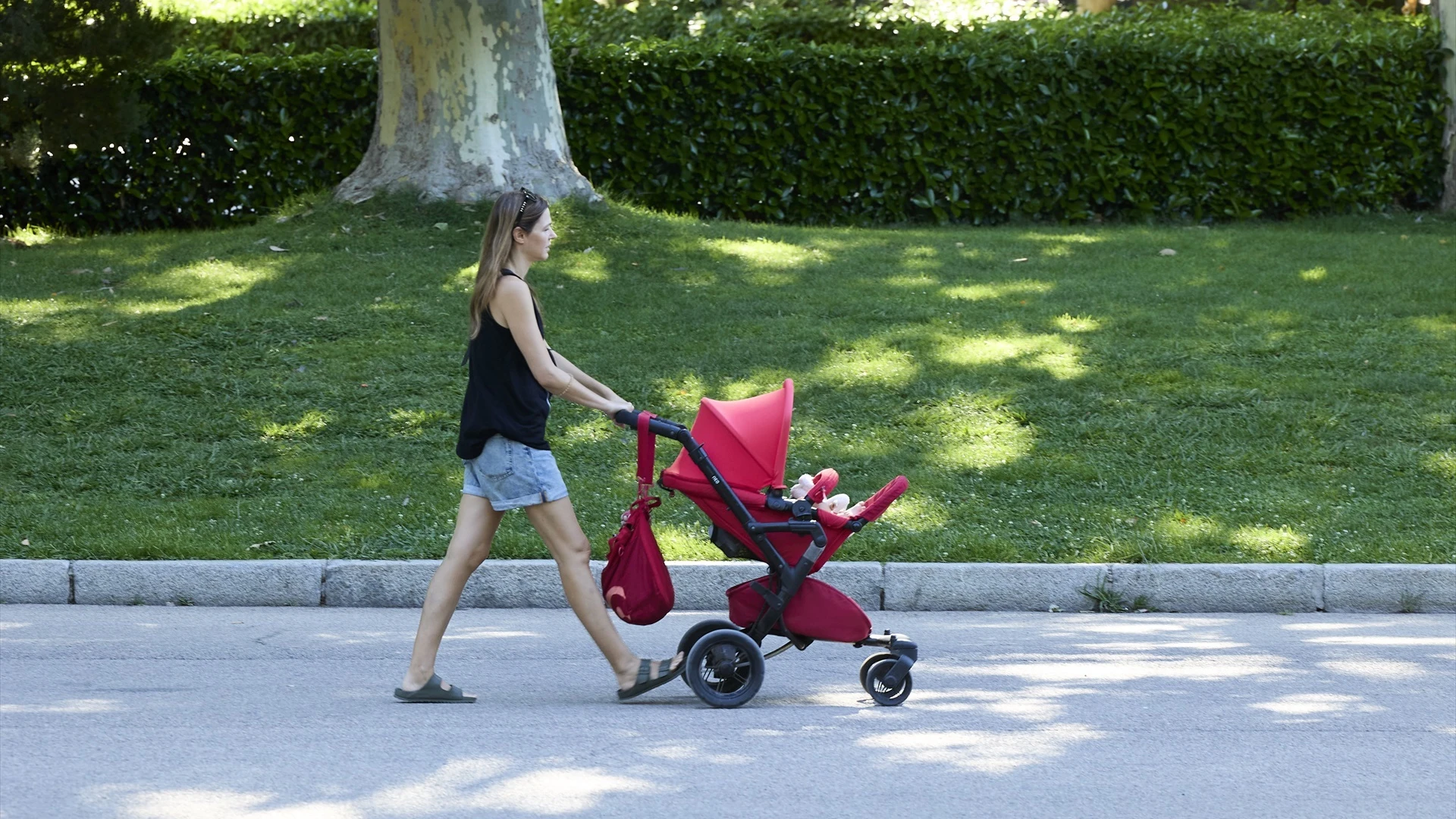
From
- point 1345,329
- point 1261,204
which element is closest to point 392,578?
point 1345,329

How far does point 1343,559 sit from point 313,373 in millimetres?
6188

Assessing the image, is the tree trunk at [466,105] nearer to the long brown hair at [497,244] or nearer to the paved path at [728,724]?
the paved path at [728,724]

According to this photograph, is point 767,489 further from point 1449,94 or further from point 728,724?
point 1449,94

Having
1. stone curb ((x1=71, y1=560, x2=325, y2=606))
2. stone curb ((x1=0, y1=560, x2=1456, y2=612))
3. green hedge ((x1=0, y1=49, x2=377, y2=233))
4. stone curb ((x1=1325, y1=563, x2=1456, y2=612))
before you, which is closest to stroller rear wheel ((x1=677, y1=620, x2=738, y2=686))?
stone curb ((x1=0, y1=560, x2=1456, y2=612))

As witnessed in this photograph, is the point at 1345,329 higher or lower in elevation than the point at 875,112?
lower

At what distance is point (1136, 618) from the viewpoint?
668cm

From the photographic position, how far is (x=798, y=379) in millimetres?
9711

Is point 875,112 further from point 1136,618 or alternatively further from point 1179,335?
point 1136,618

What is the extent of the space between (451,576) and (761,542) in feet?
3.49

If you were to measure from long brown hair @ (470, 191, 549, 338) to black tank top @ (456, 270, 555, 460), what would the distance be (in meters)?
0.03

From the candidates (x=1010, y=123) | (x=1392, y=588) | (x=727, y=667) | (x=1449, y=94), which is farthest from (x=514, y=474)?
(x=1449, y=94)

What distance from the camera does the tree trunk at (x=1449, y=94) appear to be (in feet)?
49.7

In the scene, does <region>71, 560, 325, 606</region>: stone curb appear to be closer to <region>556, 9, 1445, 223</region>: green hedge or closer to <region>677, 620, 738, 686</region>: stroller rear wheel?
<region>677, 620, 738, 686</region>: stroller rear wheel

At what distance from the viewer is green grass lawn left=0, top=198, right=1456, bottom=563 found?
748 cm
